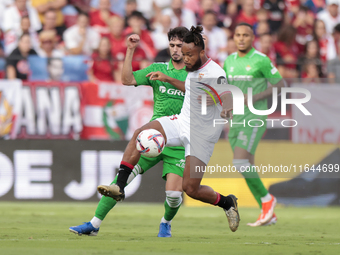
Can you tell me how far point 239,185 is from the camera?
36.7 ft

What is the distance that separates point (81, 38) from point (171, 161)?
6.59 metres

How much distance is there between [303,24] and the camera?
1455 cm

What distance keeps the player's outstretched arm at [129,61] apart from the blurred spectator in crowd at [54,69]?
184 inches

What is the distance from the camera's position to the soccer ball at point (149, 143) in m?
6.02

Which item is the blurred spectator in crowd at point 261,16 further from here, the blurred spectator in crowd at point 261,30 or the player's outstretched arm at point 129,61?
the player's outstretched arm at point 129,61

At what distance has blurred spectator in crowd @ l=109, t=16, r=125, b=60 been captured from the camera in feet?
40.1

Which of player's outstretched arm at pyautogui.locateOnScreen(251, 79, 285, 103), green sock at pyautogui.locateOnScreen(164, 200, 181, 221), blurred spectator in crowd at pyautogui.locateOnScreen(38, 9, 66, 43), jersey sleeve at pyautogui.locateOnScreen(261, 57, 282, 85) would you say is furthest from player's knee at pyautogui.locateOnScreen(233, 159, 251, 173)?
blurred spectator in crowd at pyautogui.locateOnScreen(38, 9, 66, 43)

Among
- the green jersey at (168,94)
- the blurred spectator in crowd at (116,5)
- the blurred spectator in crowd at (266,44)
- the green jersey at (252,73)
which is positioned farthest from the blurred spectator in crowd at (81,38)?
the green jersey at (168,94)

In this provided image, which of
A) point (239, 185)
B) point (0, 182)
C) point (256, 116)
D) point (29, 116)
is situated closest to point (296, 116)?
point (239, 185)

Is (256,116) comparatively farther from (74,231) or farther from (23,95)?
(23,95)

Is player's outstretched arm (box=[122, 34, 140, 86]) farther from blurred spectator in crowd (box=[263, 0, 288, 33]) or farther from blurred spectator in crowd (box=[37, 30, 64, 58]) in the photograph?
blurred spectator in crowd (box=[263, 0, 288, 33])

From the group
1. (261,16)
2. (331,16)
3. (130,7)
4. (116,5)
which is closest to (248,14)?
(261,16)

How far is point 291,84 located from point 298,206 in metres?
2.39

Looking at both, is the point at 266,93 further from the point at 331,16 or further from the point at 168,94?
the point at 331,16
